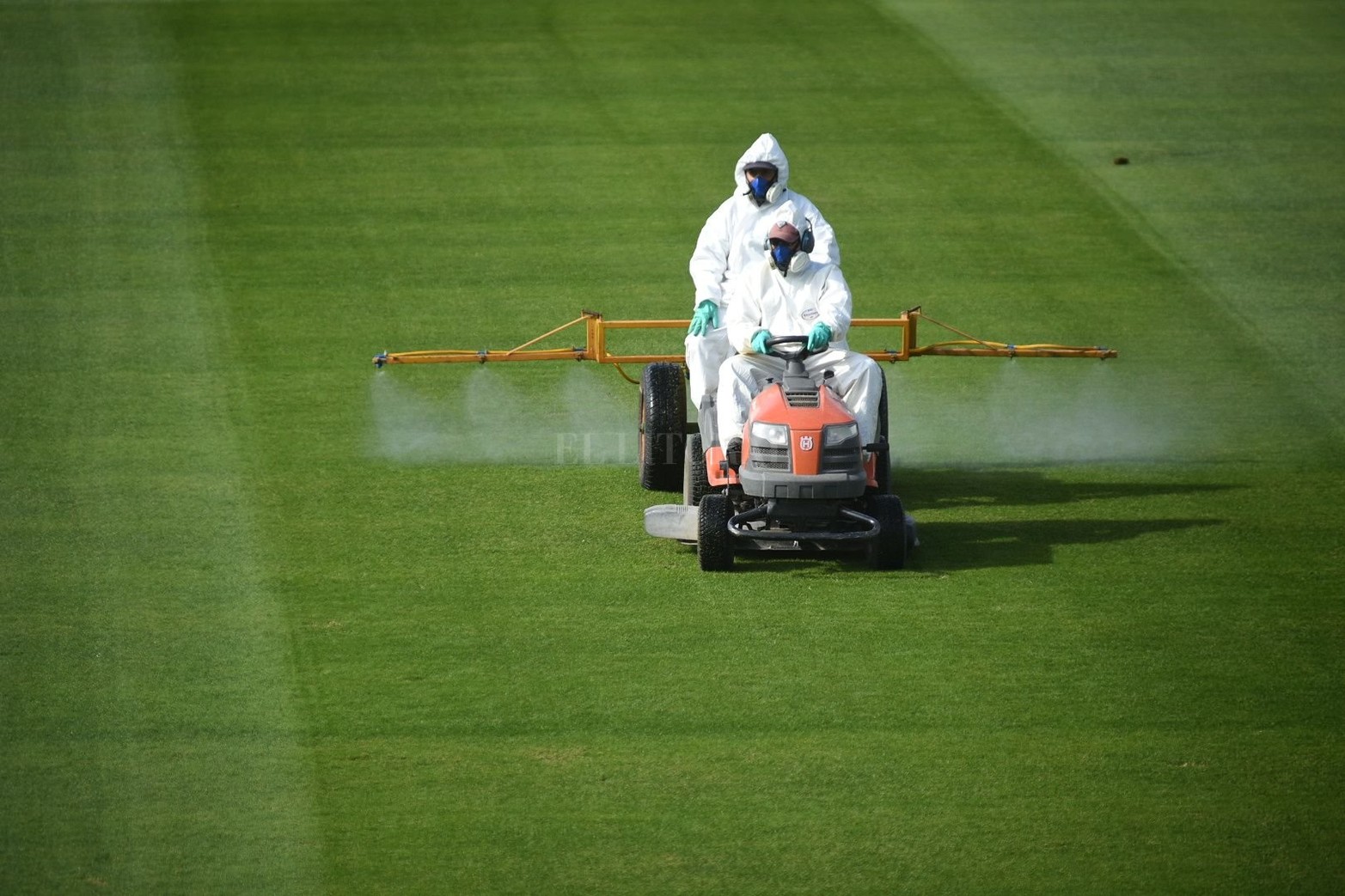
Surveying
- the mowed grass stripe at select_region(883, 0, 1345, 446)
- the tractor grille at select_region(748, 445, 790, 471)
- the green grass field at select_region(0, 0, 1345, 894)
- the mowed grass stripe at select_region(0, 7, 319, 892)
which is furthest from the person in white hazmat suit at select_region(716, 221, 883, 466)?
the mowed grass stripe at select_region(883, 0, 1345, 446)

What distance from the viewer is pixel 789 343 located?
39.0 feet

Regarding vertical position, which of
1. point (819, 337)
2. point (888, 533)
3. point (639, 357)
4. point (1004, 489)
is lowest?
point (1004, 489)

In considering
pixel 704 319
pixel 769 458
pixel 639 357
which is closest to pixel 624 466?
pixel 639 357

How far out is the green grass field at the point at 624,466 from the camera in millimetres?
8680

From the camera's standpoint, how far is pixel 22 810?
28.4 feet

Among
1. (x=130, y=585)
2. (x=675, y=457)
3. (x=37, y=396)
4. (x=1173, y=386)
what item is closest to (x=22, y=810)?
(x=130, y=585)

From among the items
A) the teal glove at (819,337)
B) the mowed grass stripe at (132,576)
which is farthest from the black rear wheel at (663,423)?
the mowed grass stripe at (132,576)

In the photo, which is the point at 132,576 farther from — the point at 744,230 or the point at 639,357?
the point at 744,230

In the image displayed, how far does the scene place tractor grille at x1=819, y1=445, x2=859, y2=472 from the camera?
1113cm

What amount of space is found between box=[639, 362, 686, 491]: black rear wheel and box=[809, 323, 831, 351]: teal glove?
1392 mm

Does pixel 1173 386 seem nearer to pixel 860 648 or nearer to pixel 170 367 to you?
pixel 860 648

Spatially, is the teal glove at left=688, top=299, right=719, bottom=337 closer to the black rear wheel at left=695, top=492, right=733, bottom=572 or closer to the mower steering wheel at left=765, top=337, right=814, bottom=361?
the mower steering wheel at left=765, top=337, right=814, bottom=361

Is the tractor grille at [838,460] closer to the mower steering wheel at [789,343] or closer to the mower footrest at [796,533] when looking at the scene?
the mower footrest at [796,533]

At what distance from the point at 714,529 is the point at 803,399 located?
0.94m
